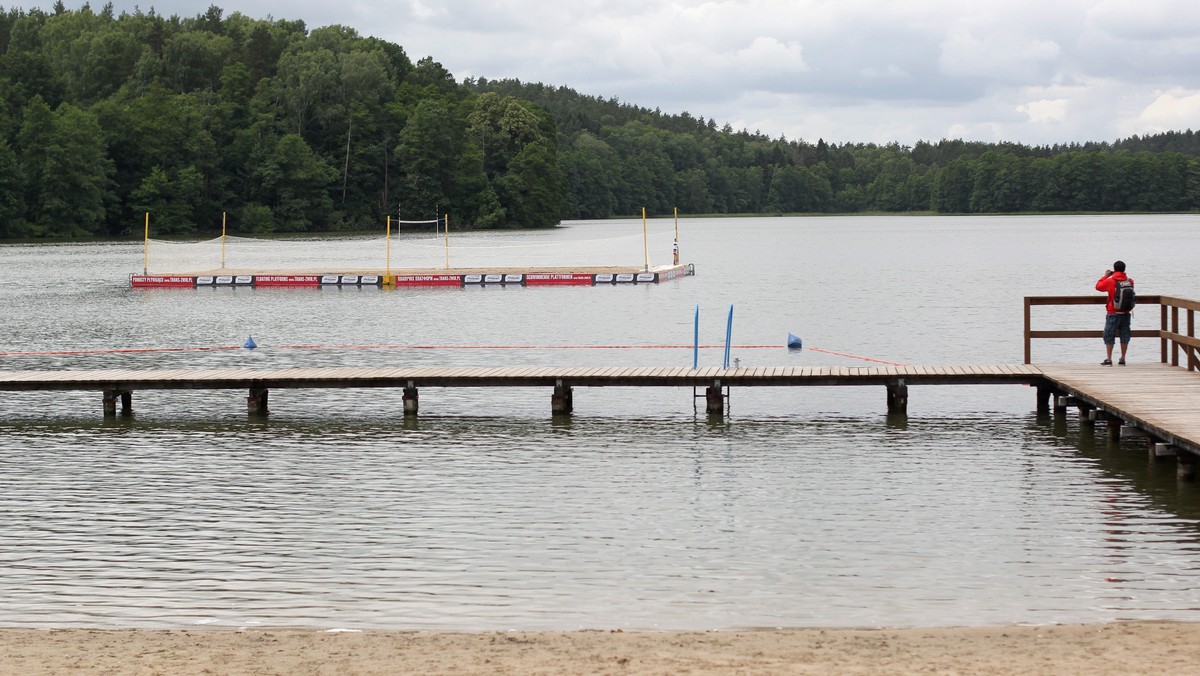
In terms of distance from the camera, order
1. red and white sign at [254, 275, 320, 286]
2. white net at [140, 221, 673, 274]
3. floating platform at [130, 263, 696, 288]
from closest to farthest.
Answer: floating platform at [130, 263, 696, 288], red and white sign at [254, 275, 320, 286], white net at [140, 221, 673, 274]

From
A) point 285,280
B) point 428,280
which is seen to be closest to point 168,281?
point 285,280

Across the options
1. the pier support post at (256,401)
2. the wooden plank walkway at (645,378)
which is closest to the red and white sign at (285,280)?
the wooden plank walkway at (645,378)

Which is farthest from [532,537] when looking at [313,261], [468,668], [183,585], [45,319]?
[313,261]

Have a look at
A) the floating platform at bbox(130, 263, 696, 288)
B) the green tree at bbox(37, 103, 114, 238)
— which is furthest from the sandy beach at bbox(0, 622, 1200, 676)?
the green tree at bbox(37, 103, 114, 238)

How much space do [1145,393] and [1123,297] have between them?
2.86 meters

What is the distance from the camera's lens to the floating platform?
6056 cm

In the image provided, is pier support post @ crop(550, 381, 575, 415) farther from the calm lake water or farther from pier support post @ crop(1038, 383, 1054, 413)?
pier support post @ crop(1038, 383, 1054, 413)

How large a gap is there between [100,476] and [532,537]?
644 cm

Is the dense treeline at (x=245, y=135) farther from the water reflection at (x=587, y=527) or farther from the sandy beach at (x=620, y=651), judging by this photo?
the sandy beach at (x=620, y=651)

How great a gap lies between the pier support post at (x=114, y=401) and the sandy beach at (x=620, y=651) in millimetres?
12239

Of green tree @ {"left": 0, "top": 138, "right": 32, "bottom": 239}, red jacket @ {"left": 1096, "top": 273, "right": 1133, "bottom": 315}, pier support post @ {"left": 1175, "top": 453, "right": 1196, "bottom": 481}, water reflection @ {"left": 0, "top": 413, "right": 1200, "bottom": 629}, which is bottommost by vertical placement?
water reflection @ {"left": 0, "top": 413, "right": 1200, "bottom": 629}

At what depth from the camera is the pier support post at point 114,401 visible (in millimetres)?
21609

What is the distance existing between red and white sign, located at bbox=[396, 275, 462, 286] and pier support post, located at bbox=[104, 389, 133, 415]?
38474mm

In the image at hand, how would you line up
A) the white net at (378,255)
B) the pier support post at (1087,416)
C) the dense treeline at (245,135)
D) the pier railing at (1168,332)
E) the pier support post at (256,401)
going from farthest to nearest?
the dense treeline at (245,135) < the white net at (378,255) < the pier support post at (256,401) < the pier support post at (1087,416) < the pier railing at (1168,332)
